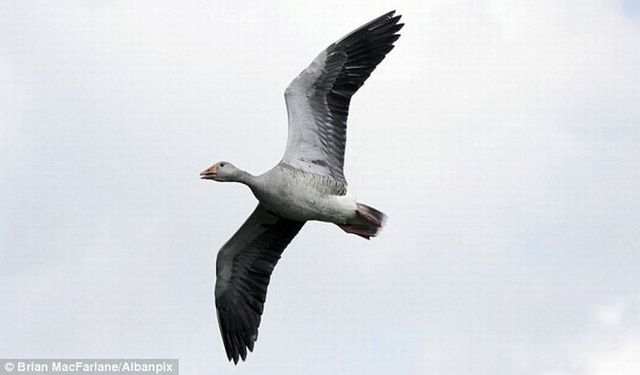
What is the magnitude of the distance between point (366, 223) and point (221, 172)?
2.22m

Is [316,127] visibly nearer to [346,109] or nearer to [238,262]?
[346,109]

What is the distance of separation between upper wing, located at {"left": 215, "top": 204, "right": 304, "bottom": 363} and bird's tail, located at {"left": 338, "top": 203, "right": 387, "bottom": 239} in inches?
48.5

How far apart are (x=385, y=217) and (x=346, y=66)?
2.28 meters

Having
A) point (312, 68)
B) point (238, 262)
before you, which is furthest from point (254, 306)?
point (312, 68)

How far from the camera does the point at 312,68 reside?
19844mm

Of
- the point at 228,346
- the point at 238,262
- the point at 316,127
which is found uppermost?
the point at 316,127

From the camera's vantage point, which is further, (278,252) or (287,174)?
(278,252)

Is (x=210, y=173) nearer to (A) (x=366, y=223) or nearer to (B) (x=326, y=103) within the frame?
(B) (x=326, y=103)

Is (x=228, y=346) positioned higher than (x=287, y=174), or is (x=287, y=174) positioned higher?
(x=287, y=174)

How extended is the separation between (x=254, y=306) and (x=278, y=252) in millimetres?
934

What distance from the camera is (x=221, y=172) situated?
19719 mm

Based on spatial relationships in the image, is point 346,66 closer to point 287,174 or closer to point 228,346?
point 287,174

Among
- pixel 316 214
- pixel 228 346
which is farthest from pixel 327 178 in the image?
pixel 228 346

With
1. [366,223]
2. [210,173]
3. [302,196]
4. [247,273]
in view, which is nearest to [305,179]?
[302,196]
